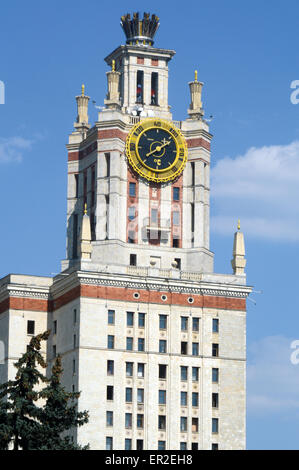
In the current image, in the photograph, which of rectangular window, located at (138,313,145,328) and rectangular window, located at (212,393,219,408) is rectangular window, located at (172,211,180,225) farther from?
rectangular window, located at (212,393,219,408)

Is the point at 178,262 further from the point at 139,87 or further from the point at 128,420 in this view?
the point at 139,87

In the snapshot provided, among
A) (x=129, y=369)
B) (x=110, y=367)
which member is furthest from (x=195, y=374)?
(x=110, y=367)

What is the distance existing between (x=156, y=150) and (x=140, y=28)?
14.3 metres

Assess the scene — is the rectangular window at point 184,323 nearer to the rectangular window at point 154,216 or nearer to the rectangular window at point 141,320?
the rectangular window at point 141,320

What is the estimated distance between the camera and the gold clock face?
161m

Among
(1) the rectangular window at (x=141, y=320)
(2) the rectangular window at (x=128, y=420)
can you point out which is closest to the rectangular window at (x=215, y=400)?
(2) the rectangular window at (x=128, y=420)

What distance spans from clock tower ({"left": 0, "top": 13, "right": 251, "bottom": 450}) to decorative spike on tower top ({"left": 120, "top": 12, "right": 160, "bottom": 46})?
0.11 m

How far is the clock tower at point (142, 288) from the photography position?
150 meters

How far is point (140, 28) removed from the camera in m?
166

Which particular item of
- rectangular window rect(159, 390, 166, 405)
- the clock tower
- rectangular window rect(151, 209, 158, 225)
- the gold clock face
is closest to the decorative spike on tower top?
the clock tower

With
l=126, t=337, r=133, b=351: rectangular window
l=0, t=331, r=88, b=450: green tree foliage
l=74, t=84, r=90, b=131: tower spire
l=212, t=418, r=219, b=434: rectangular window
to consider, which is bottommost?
l=0, t=331, r=88, b=450: green tree foliage

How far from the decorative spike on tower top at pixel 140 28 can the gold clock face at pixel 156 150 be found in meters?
10.0
